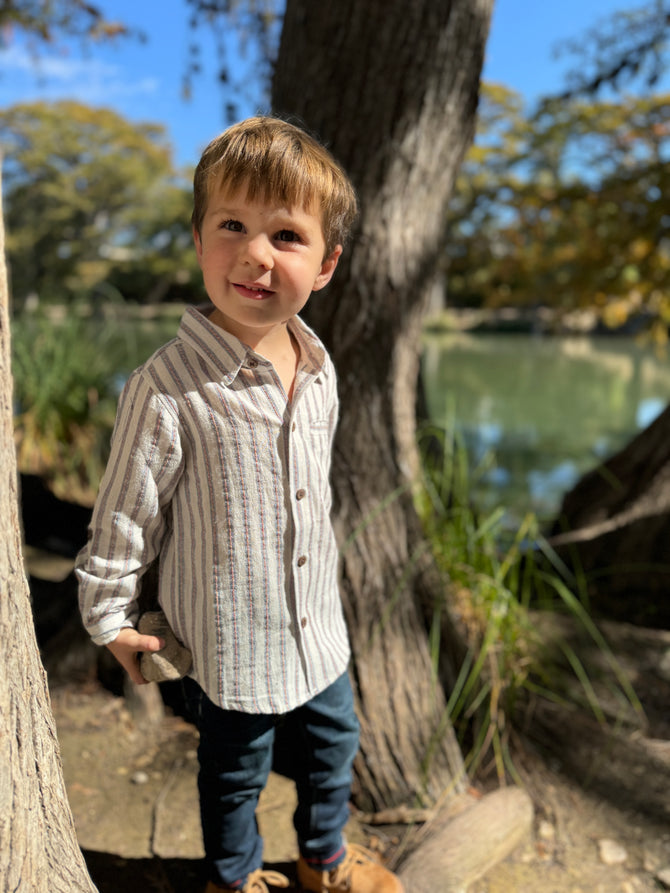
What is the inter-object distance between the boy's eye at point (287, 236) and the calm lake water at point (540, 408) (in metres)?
1.52

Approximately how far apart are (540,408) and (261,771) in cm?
873

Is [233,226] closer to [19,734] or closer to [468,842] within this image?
[19,734]

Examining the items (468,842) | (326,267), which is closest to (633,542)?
(468,842)

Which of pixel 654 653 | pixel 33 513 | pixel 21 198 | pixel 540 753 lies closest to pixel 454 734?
pixel 540 753

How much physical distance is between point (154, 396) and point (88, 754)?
135cm

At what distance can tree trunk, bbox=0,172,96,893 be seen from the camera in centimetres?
89

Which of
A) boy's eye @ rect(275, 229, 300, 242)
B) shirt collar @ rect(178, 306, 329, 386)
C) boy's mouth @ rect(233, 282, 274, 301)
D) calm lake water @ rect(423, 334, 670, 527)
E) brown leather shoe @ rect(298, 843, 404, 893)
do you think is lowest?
brown leather shoe @ rect(298, 843, 404, 893)

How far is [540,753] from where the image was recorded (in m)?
2.08

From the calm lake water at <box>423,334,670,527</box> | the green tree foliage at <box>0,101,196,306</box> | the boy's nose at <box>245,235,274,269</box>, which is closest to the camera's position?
the boy's nose at <box>245,235,274,269</box>

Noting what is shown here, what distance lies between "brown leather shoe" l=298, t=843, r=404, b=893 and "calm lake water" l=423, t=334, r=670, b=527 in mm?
1429

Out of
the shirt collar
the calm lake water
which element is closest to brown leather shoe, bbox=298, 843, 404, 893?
the shirt collar

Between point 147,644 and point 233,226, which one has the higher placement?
point 233,226

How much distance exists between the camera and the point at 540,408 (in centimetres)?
953

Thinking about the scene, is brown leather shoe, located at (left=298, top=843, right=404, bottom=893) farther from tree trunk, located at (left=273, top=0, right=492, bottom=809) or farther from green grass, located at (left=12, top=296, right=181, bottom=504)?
green grass, located at (left=12, top=296, right=181, bottom=504)
